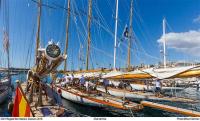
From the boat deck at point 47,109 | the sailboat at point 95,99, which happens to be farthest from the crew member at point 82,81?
the boat deck at point 47,109

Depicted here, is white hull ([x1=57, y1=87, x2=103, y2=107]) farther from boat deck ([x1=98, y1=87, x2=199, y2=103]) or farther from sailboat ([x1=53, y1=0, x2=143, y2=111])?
boat deck ([x1=98, y1=87, x2=199, y2=103])

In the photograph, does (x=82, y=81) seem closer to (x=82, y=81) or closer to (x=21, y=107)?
(x=82, y=81)

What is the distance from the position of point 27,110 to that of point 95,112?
1192 cm

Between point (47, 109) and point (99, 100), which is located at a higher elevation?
point (47, 109)

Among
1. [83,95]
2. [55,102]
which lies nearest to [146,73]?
[55,102]

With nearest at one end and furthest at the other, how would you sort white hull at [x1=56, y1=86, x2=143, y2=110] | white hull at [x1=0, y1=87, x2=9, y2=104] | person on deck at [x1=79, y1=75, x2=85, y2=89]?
white hull at [x1=56, y1=86, x2=143, y2=110], white hull at [x1=0, y1=87, x2=9, y2=104], person on deck at [x1=79, y1=75, x2=85, y2=89]

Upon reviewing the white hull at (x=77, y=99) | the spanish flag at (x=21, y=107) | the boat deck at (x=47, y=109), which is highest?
the spanish flag at (x=21, y=107)

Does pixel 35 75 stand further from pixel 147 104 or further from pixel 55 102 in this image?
pixel 147 104

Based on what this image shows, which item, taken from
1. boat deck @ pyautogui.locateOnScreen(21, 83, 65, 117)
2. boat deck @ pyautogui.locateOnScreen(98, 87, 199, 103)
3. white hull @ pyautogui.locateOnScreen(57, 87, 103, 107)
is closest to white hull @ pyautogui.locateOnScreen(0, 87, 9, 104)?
white hull @ pyautogui.locateOnScreen(57, 87, 103, 107)

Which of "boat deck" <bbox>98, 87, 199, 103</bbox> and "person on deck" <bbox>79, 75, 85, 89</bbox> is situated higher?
"person on deck" <bbox>79, 75, 85, 89</bbox>

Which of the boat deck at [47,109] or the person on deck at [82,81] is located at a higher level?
the person on deck at [82,81]

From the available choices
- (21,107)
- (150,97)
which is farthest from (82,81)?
(21,107)

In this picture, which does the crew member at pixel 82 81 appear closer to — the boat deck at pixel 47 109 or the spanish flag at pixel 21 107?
the boat deck at pixel 47 109

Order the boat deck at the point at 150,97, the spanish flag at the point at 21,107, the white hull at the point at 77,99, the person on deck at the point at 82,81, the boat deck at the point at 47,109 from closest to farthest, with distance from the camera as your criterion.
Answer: the spanish flag at the point at 21,107 < the boat deck at the point at 47,109 < the white hull at the point at 77,99 < the boat deck at the point at 150,97 < the person on deck at the point at 82,81
